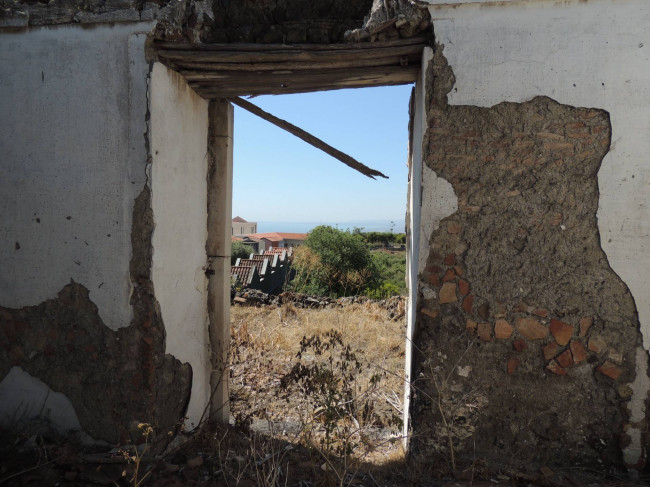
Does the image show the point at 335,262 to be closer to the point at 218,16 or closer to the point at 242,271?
the point at 242,271

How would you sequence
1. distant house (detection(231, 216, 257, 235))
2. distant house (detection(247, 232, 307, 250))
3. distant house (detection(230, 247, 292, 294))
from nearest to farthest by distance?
distant house (detection(230, 247, 292, 294)) < distant house (detection(247, 232, 307, 250)) < distant house (detection(231, 216, 257, 235))

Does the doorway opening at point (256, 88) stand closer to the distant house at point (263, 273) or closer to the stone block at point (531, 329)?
the stone block at point (531, 329)

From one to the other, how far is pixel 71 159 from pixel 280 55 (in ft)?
4.49

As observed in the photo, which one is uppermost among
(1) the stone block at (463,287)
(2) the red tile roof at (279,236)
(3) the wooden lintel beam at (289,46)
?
(3) the wooden lintel beam at (289,46)

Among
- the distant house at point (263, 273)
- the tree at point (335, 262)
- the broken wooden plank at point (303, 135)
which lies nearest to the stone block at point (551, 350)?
the broken wooden plank at point (303, 135)

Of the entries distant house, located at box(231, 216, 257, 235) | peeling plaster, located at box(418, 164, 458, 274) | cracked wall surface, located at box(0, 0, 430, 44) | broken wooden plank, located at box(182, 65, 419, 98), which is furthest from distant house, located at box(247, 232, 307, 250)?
peeling plaster, located at box(418, 164, 458, 274)

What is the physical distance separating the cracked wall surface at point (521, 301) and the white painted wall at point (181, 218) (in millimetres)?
1540

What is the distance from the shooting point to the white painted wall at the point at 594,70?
8.26 ft

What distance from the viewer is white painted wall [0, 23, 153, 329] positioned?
109 inches

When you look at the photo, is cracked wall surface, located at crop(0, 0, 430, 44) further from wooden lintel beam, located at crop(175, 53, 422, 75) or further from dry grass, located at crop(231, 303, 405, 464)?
dry grass, located at crop(231, 303, 405, 464)

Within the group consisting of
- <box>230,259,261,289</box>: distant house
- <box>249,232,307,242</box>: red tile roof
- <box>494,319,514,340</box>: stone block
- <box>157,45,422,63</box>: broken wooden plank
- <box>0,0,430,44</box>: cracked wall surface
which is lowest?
<box>230,259,261,289</box>: distant house

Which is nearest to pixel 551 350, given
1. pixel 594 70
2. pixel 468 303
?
pixel 468 303

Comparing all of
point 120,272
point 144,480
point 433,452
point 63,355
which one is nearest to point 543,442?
point 433,452

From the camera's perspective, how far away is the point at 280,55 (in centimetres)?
285
